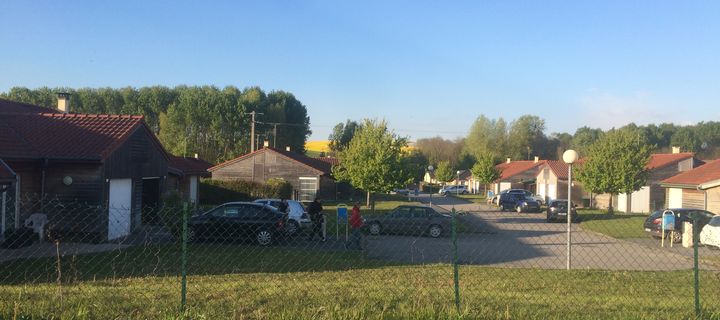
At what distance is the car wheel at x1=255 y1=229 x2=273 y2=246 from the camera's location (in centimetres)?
1711

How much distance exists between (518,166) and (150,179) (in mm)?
58106

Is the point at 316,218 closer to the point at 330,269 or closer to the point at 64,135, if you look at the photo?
the point at 330,269

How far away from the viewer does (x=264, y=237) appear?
17.2 m

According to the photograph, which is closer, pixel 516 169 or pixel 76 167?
pixel 76 167

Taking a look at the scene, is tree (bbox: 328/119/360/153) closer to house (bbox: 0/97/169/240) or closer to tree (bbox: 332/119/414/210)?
tree (bbox: 332/119/414/210)

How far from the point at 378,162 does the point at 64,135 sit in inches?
706

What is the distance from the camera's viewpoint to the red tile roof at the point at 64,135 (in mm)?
16453

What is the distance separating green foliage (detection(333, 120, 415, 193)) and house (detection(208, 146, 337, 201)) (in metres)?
9.97

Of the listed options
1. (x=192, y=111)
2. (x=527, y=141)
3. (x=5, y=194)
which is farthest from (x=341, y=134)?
(x=5, y=194)

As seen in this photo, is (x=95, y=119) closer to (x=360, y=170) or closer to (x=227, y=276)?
(x=227, y=276)

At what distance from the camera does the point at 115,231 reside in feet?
58.9

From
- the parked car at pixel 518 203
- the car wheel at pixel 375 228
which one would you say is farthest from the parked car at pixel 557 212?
the car wheel at pixel 375 228

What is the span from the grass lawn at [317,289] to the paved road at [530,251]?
6.14 ft

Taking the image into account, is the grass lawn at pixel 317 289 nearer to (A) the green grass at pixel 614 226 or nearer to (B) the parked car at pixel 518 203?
(A) the green grass at pixel 614 226
